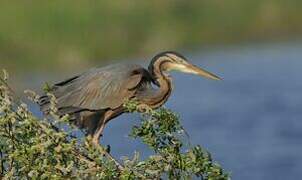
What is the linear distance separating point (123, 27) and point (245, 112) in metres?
2.81

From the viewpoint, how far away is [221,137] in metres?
15.0

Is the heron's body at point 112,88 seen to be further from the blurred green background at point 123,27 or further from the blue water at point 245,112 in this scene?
the blurred green background at point 123,27

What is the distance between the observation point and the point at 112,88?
5758 millimetres

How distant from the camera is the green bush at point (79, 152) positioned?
379 cm

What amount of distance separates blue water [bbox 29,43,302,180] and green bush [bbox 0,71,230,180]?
26.6ft

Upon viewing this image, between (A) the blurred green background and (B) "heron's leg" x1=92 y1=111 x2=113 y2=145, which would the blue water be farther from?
(B) "heron's leg" x1=92 y1=111 x2=113 y2=145

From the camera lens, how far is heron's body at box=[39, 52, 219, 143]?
18.6 ft

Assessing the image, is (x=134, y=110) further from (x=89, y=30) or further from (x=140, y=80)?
(x=89, y=30)

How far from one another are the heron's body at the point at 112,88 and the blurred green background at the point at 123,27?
31.3ft

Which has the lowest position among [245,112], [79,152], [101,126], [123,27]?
[79,152]

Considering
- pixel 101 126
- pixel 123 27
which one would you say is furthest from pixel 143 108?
pixel 123 27

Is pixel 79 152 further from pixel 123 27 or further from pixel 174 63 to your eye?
pixel 123 27

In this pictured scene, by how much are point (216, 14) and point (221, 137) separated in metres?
5.72

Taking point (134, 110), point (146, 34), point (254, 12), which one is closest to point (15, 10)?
point (146, 34)
